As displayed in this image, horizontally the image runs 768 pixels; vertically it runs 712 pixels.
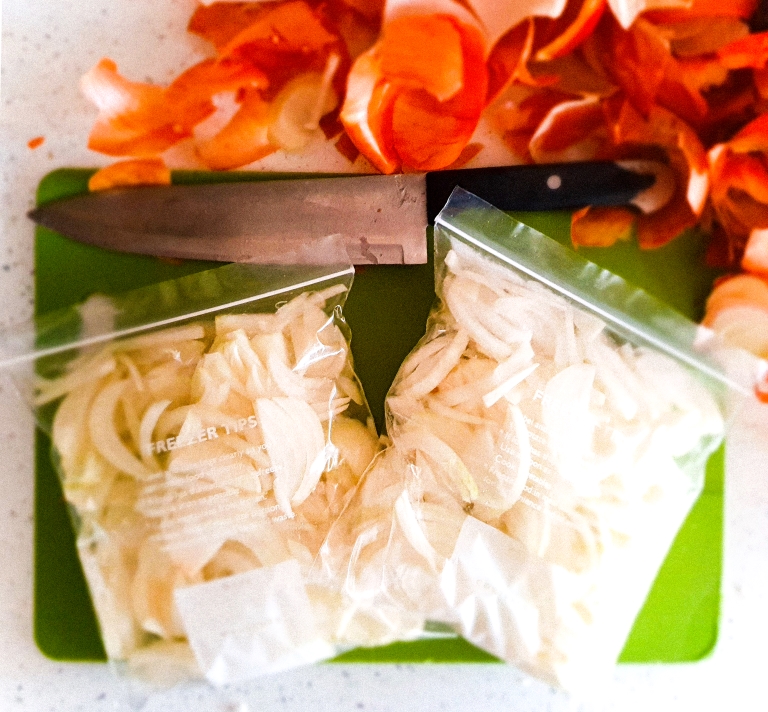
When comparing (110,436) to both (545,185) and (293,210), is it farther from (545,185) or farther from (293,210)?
(545,185)

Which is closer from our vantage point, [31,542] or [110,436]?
[110,436]

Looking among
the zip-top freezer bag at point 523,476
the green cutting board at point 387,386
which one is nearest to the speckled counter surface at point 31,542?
the green cutting board at point 387,386

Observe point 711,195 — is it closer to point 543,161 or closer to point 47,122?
point 543,161

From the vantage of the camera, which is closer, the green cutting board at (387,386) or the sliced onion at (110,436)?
the sliced onion at (110,436)

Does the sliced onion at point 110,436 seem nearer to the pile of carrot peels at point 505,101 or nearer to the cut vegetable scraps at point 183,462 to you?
the cut vegetable scraps at point 183,462

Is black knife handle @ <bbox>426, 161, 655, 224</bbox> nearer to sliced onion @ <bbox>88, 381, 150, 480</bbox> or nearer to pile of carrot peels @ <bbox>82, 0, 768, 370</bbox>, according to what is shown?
pile of carrot peels @ <bbox>82, 0, 768, 370</bbox>

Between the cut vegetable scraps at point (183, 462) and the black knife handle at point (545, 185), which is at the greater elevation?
the black knife handle at point (545, 185)

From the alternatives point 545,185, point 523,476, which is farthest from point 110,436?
point 545,185

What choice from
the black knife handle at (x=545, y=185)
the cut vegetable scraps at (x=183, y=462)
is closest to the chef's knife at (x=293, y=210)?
the black knife handle at (x=545, y=185)
